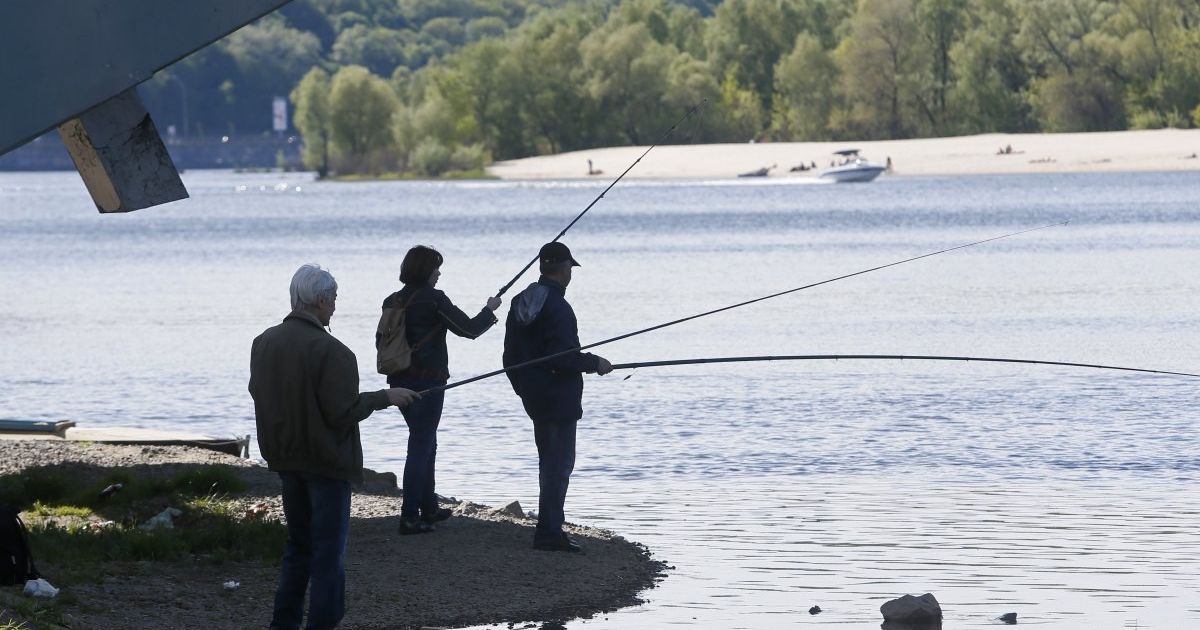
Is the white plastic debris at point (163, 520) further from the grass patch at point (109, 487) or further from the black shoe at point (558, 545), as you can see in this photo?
Answer: the black shoe at point (558, 545)

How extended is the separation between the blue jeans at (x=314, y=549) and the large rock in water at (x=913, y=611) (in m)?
2.53

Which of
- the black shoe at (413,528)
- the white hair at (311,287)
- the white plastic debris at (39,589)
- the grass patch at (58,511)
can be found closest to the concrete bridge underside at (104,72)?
the grass patch at (58,511)

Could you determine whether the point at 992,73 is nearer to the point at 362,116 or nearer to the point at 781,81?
the point at 781,81

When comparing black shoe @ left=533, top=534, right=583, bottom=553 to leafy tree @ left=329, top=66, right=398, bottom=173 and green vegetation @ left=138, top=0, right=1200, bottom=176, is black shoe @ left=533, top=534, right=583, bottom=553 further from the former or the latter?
leafy tree @ left=329, top=66, right=398, bottom=173

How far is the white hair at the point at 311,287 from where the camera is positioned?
7465 mm

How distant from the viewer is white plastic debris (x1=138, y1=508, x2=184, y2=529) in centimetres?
1063

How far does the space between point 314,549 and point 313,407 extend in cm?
60

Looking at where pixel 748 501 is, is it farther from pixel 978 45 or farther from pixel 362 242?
pixel 978 45

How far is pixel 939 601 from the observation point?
31.1 feet

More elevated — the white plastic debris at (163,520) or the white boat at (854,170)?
the white plastic debris at (163,520)

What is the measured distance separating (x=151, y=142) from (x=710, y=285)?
95.5ft

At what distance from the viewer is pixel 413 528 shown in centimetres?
1041

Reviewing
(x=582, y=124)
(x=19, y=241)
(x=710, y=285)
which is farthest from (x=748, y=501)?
(x=582, y=124)

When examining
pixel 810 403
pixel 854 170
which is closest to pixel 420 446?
pixel 810 403
